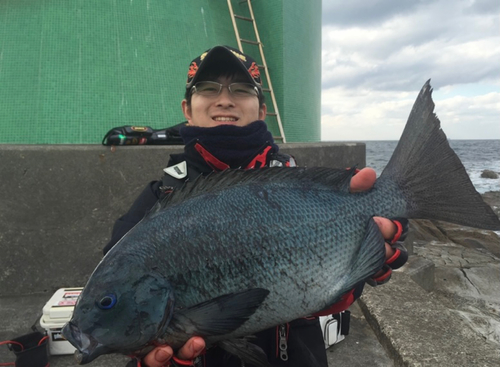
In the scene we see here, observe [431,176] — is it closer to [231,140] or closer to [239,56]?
[231,140]

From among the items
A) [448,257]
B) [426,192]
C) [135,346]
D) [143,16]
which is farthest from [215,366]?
[448,257]

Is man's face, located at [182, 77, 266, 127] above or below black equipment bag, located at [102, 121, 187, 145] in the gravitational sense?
above

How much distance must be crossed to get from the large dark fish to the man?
0.29 metres

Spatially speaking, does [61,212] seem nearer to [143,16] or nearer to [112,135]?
[112,135]

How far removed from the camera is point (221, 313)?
1416 millimetres

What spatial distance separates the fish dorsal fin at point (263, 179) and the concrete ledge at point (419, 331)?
1.94 metres

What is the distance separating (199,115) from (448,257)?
10.7 meters

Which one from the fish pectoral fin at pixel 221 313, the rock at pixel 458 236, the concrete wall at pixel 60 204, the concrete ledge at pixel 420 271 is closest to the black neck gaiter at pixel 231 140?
the fish pectoral fin at pixel 221 313

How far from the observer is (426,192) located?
173 cm

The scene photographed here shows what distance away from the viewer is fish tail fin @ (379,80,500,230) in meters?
1.65

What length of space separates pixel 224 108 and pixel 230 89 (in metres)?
0.12

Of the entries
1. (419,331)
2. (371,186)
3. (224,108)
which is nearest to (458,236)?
(419,331)

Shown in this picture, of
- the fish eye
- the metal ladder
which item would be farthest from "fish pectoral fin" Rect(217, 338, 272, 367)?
the metal ladder

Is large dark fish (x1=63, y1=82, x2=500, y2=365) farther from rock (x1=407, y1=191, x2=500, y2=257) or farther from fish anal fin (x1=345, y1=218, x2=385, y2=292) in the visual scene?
rock (x1=407, y1=191, x2=500, y2=257)
